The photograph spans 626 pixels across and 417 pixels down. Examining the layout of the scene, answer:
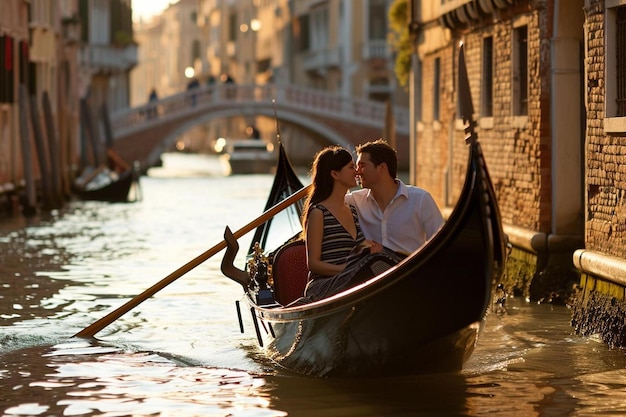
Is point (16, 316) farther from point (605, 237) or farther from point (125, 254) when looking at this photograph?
point (125, 254)

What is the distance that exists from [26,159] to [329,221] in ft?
33.5

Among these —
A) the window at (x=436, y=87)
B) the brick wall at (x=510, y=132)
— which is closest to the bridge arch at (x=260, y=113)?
the window at (x=436, y=87)

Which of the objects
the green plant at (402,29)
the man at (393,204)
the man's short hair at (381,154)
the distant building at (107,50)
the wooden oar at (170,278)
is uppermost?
the distant building at (107,50)

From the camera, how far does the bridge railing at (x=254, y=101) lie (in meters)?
29.8

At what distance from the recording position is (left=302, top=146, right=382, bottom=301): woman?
18.6 ft

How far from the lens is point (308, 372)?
602 cm

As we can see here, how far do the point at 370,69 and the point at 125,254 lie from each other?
20580 mm

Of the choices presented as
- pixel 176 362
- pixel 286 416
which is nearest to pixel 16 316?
pixel 176 362

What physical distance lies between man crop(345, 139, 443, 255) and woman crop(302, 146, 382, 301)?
0.07 metres

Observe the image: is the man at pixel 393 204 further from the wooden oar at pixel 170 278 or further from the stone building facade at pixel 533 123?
the stone building facade at pixel 533 123

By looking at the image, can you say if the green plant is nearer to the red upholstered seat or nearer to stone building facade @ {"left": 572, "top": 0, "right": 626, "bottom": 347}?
stone building facade @ {"left": 572, "top": 0, "right": 626, "bottom": 347}

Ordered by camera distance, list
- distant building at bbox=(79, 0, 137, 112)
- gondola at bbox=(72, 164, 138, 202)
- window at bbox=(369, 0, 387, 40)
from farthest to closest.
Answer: window at bbox=(369, 0, 387, 40) < distant building at bbox=(79, 0, 137, 112) < gondola at bbox=(72, 164, 138, 202)

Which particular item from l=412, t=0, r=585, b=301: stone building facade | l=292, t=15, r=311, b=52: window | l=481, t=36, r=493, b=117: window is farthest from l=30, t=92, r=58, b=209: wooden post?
l=292, t=15, r=311, b=52: window

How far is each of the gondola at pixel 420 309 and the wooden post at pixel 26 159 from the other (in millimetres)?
9815
